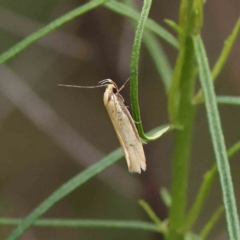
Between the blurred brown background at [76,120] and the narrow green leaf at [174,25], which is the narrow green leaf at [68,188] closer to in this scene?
the narrow green leaf at [174,25]

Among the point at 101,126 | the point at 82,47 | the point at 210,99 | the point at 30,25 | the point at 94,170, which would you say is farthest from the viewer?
the point at 101,126

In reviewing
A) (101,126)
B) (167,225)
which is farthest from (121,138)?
(101,126)

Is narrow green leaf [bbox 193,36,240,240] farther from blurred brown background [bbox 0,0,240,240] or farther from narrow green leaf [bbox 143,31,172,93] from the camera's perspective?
blurred brown background [bbox 0,0,240,240]

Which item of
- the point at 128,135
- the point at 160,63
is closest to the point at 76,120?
the point at 160,63

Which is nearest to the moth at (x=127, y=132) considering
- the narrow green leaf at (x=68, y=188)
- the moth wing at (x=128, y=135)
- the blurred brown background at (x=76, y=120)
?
the moth wing at (x=128, y=135)

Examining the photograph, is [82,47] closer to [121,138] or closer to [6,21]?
[6,21]

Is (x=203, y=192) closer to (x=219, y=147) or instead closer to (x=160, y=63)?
(x=219, y=147)
